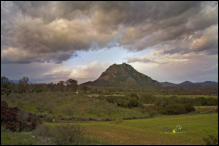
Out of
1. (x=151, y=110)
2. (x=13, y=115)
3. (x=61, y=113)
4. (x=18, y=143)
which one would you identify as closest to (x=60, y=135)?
(x=18, y=143)

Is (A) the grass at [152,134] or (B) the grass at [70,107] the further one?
(B) the grass at [70,107]

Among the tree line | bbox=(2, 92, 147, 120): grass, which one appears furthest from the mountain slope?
bbox=(2, 92, 147, 120): grass

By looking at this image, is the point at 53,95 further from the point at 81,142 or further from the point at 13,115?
the point at 81,142

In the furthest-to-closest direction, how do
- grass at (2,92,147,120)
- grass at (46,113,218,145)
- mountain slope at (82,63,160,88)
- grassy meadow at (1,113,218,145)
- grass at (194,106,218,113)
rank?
1. mountain slope at (82,63,160,88)
2. grass at (2,92,147,120)
3. grass at (194,106,218,113)
4. grass at (46,113,218,145)
5. grassy meadow at (1,113,218,145)

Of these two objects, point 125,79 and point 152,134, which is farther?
point 125,79

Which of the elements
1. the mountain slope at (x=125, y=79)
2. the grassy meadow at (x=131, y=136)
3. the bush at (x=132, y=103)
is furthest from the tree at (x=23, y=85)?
the mountain slope at (x=125, y=79)

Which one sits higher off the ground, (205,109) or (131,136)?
(131,136)

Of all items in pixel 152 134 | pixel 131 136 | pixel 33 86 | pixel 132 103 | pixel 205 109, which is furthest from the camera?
pixel 33 86

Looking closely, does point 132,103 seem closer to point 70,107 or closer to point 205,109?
point 70,107

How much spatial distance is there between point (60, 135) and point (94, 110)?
1140 inches

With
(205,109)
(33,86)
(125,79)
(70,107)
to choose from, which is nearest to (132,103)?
(70,107)

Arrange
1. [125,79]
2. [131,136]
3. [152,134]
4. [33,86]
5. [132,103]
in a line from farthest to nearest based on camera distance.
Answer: [125,79] → [33,86] → [132,103] → [152,134] → [131,136]

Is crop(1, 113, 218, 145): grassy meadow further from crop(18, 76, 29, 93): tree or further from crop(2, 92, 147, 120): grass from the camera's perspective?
crop(18, 76, 29, 93): tree

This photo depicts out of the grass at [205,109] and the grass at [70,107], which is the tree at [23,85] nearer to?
the grass at [70,107]
